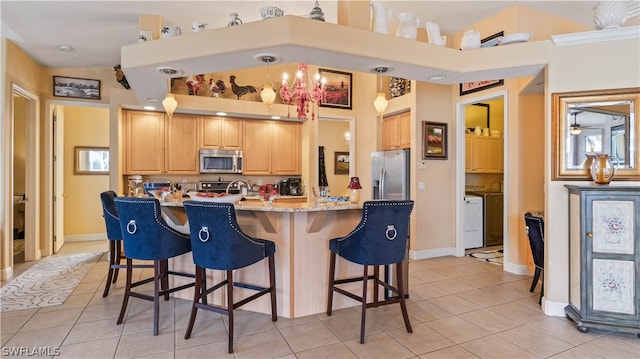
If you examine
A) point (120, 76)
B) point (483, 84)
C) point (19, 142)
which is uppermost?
point (120, 76)

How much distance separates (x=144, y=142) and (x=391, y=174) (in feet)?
12.7

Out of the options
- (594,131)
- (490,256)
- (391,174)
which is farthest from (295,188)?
(594,131)

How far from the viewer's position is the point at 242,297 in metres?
3.08

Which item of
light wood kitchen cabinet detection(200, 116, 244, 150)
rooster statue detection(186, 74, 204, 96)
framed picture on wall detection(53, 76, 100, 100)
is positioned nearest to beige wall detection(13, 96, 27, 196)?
framed picture on wall detection(53, 76, 100, 100)

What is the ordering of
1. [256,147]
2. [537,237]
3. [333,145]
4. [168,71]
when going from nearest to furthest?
[168,71] < [537,237] < [256,147] < [333,145]

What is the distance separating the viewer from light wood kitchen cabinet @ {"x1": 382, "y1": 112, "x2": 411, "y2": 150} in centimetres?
527

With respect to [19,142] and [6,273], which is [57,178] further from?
[6,273]

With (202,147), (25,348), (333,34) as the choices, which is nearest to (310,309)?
(25,348)

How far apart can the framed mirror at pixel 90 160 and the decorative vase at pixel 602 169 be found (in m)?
7.30

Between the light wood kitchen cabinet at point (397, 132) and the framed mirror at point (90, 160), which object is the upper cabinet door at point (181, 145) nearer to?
the framed mirror at point (90, 160)

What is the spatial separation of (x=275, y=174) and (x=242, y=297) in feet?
10.2

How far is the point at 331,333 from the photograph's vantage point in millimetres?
2619

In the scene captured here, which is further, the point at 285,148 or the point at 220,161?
the point at 285,148

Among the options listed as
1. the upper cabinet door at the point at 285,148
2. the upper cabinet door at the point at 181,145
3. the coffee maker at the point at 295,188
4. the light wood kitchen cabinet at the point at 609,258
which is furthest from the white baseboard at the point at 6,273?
the light wood kitchen cabinet at the point at 609,258
